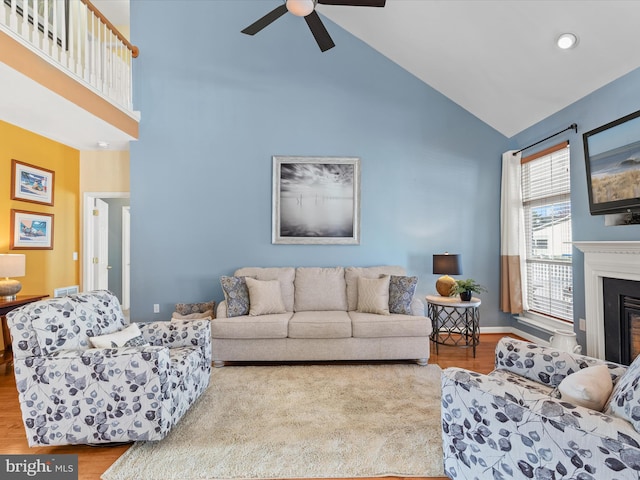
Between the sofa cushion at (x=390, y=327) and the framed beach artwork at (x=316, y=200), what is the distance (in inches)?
48.0

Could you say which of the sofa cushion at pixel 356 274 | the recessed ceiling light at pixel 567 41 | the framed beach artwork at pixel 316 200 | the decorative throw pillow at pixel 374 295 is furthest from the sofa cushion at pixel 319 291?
the recessed ceiling light at pixel 567 41

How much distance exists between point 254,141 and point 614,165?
3621 mm

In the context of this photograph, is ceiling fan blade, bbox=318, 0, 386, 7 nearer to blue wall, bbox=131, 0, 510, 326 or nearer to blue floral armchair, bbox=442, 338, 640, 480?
blue wall, bbox=131, 0, 510, 326

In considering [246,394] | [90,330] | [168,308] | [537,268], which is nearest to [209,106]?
[168,308]

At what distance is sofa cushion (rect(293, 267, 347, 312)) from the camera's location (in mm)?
3898

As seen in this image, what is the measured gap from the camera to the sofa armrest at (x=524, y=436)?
3.66 ft

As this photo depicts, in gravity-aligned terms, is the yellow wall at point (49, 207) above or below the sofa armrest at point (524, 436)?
above

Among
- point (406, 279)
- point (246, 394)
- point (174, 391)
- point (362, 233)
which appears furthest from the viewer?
point (362, 233)

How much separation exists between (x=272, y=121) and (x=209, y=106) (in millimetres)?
809

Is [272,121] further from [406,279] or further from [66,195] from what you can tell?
[66,195]

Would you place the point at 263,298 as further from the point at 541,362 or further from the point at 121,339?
the point at 541,362

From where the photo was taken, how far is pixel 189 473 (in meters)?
1.77

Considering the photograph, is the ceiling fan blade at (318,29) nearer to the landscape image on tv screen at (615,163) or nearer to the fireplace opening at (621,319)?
the landscape image on tv screen at (615,163)

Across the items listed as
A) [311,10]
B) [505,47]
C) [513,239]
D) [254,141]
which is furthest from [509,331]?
[311,10]
